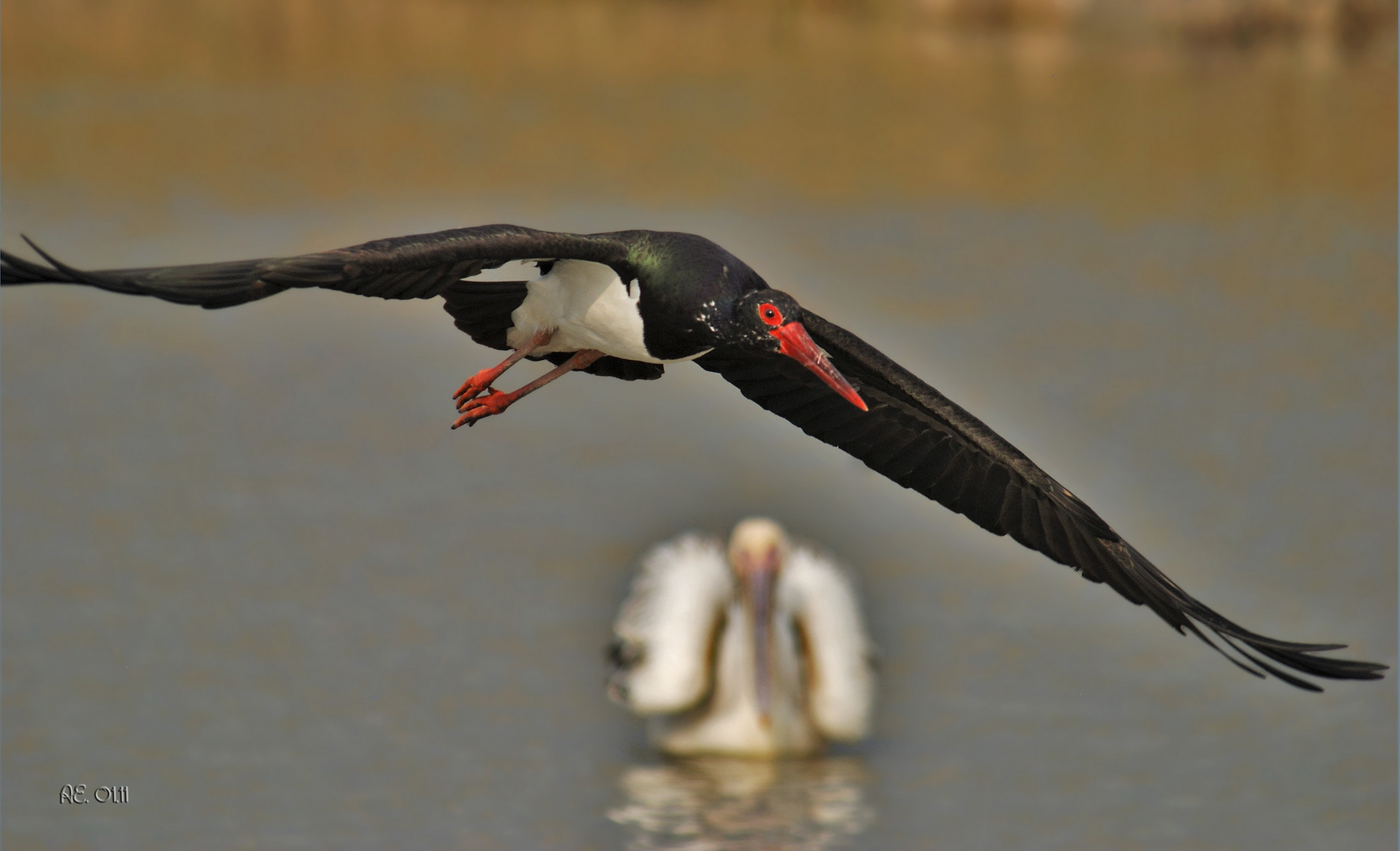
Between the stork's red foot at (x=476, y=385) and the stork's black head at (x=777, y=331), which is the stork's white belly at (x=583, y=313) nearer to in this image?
the stork's red foot at (x=476, y=385)

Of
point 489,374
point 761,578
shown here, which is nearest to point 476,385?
point 489,374

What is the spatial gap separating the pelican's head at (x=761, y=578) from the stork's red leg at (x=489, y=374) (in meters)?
8.77

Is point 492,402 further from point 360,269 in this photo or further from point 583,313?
point 360,269

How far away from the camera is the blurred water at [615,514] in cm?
1585

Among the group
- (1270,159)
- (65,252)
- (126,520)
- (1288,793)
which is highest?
(1270,159)

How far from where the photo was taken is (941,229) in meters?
26.8

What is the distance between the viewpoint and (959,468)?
29.6 ft

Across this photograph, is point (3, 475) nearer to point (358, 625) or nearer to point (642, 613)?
point (358, 625)

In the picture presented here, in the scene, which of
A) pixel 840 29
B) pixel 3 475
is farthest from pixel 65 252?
pixel 840 29

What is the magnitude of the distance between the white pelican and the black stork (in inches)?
289

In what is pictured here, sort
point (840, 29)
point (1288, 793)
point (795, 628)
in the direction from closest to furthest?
point (1288, 793)
point (795, 628)
point (840, 29)

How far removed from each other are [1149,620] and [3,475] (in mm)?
10318

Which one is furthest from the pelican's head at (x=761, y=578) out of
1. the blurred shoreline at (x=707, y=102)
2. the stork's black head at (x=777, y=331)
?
the stork's black head at (x=777, y=331)

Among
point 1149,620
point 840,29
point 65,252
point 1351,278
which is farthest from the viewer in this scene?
point 840,29
